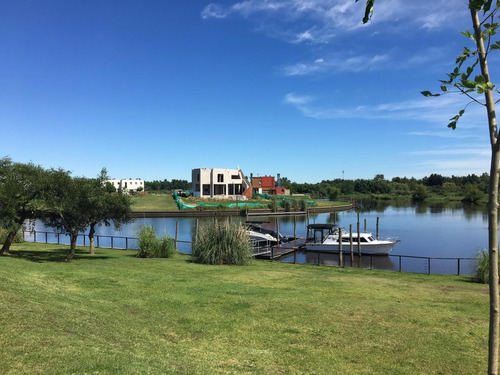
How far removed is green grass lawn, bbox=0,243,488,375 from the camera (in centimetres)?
516

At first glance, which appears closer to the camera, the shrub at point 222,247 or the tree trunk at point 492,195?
the tree trunk at point 492,195

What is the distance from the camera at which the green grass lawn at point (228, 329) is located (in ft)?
16.9

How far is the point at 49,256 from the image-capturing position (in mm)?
19078

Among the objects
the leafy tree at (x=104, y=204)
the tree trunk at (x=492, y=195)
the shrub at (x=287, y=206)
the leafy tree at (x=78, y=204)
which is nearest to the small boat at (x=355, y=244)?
the leafy tree at (x=104, y=204)

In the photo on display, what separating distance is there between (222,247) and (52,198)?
27.7ft

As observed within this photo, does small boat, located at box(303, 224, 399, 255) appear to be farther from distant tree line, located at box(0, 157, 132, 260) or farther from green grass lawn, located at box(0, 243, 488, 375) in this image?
green grass lawn, located at box(0, 243, 488, 375)

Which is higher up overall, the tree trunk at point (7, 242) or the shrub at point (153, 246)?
the tree trunk at point (7, 242)

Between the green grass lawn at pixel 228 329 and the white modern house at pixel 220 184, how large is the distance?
80158mm

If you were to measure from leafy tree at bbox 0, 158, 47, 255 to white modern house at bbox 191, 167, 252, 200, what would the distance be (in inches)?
2904

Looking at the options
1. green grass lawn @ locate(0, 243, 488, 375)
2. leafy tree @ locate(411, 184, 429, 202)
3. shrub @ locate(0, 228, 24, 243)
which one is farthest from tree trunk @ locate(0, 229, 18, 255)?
leafy tree @ locate(411, 184, 429, 202)

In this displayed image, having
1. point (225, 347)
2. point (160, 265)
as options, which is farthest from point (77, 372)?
point (160, 265)

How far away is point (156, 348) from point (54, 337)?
1.54m

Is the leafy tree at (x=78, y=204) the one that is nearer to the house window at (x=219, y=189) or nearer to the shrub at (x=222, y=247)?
the shrub at (x=222, y=247)

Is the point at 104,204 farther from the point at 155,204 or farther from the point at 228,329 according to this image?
the point at 155,204
